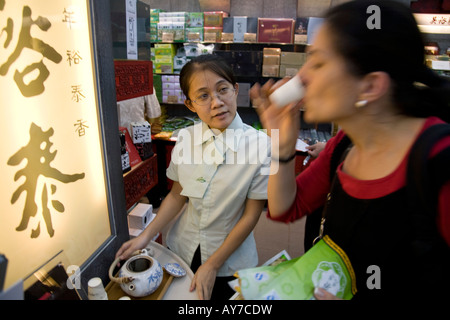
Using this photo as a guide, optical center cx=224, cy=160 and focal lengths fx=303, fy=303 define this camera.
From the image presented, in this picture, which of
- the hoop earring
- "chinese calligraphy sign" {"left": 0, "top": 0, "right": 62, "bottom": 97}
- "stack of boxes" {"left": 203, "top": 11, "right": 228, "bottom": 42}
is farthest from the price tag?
the hoop earring

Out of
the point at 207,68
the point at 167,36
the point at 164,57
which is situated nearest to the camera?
the point at 207,68

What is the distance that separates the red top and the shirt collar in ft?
1.55

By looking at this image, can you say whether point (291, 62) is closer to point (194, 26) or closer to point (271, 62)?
point (271, 62)

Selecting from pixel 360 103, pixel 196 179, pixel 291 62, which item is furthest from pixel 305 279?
pixel 291 62

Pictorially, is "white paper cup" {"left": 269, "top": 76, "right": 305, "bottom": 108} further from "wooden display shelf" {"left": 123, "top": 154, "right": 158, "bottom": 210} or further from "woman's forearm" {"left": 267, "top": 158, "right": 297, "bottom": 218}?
"wooden display shelf" {"left": 123, "top": 154, "right": 158, "bottom": 210}

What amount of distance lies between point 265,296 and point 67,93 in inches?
34.3

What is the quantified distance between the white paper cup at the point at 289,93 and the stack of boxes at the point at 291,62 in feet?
10.6

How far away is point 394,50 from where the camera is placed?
62 centimetres

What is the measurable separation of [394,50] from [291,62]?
3.44 meters

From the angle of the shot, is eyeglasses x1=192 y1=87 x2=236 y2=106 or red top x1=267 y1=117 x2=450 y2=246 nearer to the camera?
red top x1=267 y1=117 x2=450 y2=246

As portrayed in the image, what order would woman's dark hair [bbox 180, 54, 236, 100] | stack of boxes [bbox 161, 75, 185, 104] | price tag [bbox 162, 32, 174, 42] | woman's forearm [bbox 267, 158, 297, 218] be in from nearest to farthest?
woman's forearm [bbox 267, 158, 297, 218]
woman's dark hair [bbox 180, 54, 236, 100]
price tag [bbox 162, 32, 174, 42]
stack of boxes [bbox 161, 75, 185, 104]

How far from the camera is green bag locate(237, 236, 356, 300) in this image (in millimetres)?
668
